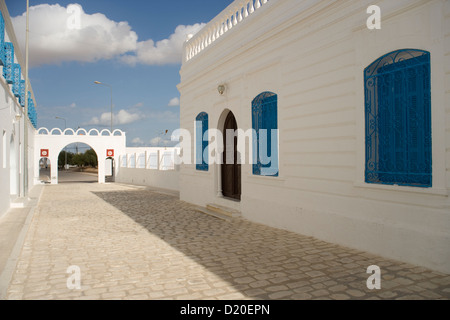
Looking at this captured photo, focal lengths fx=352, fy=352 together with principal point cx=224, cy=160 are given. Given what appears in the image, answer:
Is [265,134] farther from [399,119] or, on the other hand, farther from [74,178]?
[74,178]

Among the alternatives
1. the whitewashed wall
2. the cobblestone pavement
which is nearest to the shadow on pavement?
the cobblestone pavement

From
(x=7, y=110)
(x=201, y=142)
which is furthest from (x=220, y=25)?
(x=7, y=110)

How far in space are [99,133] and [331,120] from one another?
23.2 metres

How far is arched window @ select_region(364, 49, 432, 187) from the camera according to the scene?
4336 mm

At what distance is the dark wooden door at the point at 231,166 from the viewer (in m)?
9.30

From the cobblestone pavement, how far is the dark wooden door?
1.75 meters

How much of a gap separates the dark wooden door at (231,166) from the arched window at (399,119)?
4524 mm

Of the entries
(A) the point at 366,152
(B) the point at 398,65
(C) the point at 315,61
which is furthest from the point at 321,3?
(A) the point at 366,152

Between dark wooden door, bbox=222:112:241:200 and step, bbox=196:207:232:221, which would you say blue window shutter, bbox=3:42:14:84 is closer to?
dark wooden door, bbox=222:112:241:200

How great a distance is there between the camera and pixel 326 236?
5.84m

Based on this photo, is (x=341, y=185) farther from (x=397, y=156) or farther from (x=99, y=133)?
(x=99, y=133)

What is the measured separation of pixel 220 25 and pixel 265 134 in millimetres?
3951

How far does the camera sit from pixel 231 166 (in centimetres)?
947

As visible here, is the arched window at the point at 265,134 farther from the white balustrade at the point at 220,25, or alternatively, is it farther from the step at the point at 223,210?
the white balustrade at the point at 220,25
